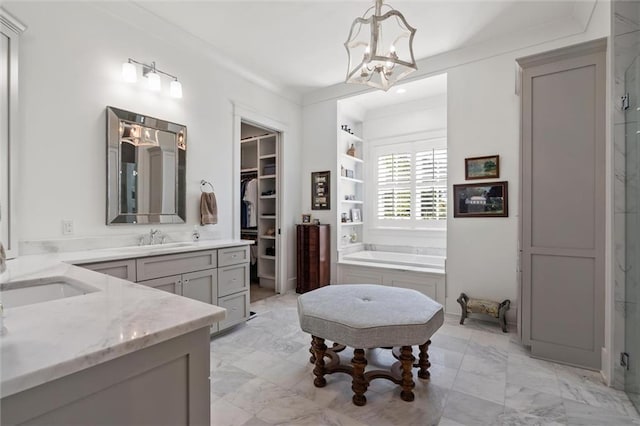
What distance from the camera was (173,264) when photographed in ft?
8.25

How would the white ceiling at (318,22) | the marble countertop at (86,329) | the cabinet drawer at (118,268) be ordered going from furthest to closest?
the white ceiling at (318,22) → the cabinet drawer at (118,268) → the marble countertop at (86,329)

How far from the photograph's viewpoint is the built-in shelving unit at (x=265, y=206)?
4867mm

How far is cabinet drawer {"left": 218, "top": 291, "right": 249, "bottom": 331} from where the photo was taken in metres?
2.94

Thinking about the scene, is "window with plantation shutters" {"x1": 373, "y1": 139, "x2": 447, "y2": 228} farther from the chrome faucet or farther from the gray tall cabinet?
the chrome faucet

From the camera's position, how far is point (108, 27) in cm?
259

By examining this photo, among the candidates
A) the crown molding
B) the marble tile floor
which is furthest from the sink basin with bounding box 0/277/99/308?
the crown molding

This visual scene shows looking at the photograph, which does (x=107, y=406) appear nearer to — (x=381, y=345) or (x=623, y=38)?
(x=381, y=345)

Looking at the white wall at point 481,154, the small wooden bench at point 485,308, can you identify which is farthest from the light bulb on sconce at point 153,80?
the small wooden bench at point 485,308

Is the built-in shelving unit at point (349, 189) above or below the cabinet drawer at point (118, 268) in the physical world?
above

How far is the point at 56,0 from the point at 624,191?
4.28 meters

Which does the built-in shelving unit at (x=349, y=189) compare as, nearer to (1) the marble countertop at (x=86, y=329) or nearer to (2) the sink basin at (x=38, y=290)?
(2) the sink basin at (x=38, y=290)

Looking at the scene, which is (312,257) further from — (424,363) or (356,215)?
(424,363)

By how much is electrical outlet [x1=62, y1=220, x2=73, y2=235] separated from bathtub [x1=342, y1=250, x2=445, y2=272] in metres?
3.16

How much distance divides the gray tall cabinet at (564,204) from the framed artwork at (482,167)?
85 cm
